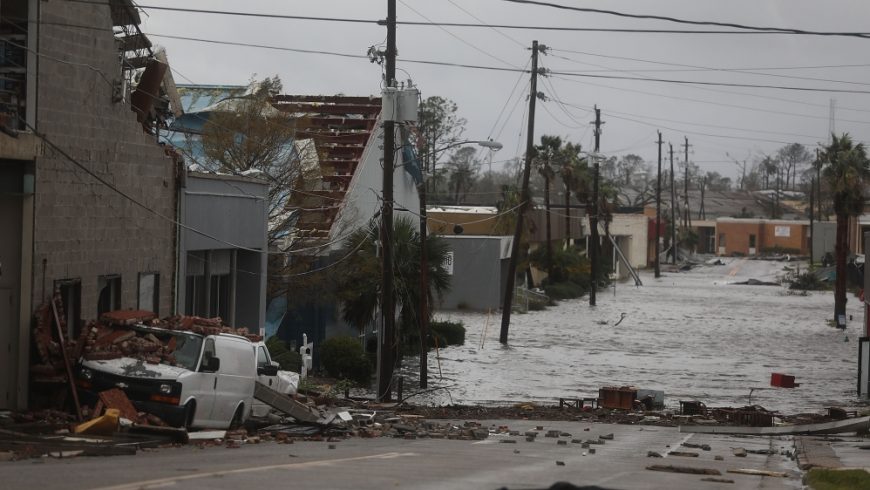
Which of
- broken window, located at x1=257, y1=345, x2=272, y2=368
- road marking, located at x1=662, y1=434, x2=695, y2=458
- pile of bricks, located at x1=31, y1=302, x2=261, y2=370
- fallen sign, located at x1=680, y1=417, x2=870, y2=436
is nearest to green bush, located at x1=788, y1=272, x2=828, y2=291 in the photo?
fallen sign, located at x1=680, y1=417, x2=870, y2=436

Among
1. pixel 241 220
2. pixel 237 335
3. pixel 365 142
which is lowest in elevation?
pixel 237 335

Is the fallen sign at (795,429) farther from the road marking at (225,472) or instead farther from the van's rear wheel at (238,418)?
the road marking at (225,472)

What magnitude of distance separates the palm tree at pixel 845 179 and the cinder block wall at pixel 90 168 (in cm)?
4818

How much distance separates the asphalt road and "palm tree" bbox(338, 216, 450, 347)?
18493 mm

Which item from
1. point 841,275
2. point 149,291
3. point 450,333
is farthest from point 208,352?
point 841,275

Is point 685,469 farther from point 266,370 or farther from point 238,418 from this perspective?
point 266,370

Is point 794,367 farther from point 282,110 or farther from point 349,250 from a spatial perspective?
point 282,110

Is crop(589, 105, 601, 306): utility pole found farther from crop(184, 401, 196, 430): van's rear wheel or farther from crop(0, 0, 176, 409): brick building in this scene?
crop(184, 401, 196, 430): van's rear wheel

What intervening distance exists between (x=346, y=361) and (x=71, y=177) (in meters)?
17.9

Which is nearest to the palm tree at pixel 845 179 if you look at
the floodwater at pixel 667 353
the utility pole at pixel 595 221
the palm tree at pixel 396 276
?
the floodwater at pixel 667 353

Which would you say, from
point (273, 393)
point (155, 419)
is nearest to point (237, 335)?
point (273, 393)

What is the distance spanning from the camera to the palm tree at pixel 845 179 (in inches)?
2554

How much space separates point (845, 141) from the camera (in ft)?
221

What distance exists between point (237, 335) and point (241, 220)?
946 centimetres
